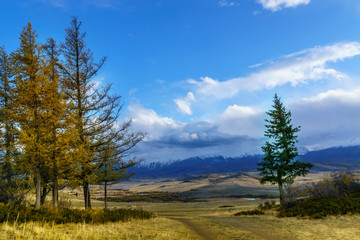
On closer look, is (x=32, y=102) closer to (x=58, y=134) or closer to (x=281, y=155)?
(x=58, y=134)

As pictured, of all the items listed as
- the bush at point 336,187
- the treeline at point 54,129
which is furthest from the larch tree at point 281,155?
the treeline at point 54,129

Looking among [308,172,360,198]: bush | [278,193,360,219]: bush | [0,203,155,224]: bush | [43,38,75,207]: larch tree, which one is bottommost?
[278,193,360,219]: bush

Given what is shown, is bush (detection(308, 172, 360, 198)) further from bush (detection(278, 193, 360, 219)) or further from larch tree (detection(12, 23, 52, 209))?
larch tree (detection(12, 23, 52, 209))

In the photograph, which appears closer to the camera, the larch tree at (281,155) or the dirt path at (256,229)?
the dirt path at (256,229)

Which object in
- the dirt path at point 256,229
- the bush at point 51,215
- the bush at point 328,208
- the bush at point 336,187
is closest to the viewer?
the bush at point 51,215

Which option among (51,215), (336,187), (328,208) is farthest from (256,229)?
(336,187)

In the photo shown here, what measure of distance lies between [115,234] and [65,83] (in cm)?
1209

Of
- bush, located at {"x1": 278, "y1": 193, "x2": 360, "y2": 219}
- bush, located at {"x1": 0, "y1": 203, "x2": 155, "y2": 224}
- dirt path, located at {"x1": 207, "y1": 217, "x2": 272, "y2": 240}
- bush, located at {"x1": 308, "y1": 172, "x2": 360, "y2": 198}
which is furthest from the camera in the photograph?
bush, located at {"x1": 308, "y1": 172, "x2": 360, "y2": 198}

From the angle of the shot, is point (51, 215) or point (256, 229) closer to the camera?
point (51, 215)

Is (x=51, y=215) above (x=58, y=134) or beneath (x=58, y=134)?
beneath

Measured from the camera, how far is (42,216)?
42.1ft

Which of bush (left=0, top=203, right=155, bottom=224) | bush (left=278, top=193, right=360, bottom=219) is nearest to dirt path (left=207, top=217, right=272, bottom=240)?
bush (left=278, top=193, right=360, bottom=219)

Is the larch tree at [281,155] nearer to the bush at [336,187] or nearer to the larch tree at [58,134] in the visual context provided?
the bush at [336,187]

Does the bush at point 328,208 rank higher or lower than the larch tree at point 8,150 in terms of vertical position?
Answer: lower
